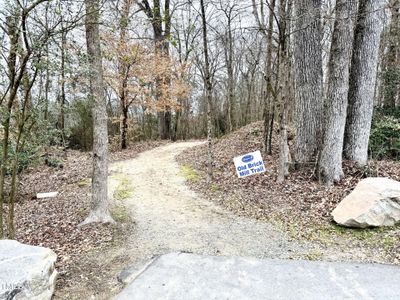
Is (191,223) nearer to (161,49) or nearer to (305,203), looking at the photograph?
(305,203)

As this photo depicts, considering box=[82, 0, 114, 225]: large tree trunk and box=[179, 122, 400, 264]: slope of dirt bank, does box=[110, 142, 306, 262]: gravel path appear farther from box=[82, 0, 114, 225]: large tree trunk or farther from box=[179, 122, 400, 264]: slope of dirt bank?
box=[82, 0, 114, 225]: large tree trunk

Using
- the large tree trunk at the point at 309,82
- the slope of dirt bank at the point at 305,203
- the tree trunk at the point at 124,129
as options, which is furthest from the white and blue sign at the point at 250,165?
the tree trunk at the point at 124,129

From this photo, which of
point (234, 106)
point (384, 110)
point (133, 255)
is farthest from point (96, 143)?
point (234, 106)

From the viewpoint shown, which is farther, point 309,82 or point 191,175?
point 191,175

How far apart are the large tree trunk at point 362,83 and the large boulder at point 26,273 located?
6552 mm

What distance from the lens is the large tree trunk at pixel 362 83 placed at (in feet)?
22.9

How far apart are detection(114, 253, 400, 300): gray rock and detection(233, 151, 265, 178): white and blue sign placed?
3.07 meters

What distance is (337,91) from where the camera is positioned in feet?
20.9

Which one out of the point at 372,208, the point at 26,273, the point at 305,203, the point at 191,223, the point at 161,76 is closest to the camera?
the point at 26,273

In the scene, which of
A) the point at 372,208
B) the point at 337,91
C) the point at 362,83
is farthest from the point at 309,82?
the point at 372,208

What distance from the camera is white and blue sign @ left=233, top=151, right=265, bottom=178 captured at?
22.7 feet


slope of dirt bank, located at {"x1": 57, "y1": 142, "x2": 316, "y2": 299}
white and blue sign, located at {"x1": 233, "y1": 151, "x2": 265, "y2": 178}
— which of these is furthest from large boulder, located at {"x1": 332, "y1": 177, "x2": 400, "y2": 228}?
white and blue sign, located at {"x1": 233, "y1": 151, "x2": 265, "y2": 178}

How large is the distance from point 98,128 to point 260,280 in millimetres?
3571

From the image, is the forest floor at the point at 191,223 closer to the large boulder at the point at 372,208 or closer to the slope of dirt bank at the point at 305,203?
the slope of dirt bank at the point at 305,203
